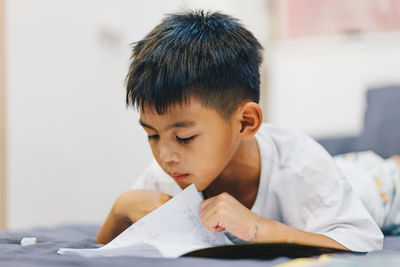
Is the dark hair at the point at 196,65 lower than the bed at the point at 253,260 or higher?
higher

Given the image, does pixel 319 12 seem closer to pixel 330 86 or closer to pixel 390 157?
pixel 330 86

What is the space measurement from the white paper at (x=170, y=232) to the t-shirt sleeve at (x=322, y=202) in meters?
0.18

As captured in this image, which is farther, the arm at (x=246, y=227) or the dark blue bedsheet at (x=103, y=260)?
the arm at (x=246, y=227)

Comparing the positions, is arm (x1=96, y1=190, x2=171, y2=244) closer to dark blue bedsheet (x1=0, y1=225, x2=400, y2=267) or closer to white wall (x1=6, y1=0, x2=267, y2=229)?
dark blue bedsheet (x1=0, y1=225, x2=400, y2=267)

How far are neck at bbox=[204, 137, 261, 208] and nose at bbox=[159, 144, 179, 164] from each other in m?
0.24

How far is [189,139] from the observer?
990 millimetres

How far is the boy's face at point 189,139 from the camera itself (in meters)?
0.97

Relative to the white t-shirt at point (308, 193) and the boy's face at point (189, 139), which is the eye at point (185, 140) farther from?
the white t-shirt at point (308, 193)

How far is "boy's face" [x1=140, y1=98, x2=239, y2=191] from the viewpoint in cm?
97

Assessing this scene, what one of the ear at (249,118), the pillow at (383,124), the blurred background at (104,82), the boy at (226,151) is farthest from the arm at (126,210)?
the blurred background at (104,82)

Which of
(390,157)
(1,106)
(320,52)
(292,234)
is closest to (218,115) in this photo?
(292,234)

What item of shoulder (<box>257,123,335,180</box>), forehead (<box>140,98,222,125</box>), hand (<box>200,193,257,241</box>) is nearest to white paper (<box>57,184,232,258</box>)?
hand (<box>200,193,257,241</box>)

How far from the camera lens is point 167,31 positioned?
1.08 meters

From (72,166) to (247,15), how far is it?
1222 millimetres
